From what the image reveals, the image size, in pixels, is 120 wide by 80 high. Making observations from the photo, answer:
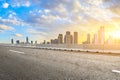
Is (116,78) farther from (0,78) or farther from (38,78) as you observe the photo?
(0,78)

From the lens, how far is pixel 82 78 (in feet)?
20.7

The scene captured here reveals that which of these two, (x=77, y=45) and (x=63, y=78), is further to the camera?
A: (x=77, y=45)

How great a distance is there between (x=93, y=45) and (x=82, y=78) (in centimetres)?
2481

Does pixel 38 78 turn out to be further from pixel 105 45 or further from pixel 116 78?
pixel 105 45

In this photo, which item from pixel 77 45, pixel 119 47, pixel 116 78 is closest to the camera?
pixel 116 78

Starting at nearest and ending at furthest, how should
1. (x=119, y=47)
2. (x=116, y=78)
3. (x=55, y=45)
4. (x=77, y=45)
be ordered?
(x=116, y=78) < (x=119, y=47) < (x=77, y=45) < (x=55, y=45)

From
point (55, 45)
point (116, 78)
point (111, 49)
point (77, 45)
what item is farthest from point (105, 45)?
point (116, 78)

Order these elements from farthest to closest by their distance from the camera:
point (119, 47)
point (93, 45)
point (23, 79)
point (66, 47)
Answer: point (66, 47)
point (93, 45)
point (119, 47)
point (23, 79)

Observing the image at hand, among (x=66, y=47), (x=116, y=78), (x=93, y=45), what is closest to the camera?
(x=116, y=78)

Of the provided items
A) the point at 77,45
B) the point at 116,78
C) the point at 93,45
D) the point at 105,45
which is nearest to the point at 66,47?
the point at 77,45

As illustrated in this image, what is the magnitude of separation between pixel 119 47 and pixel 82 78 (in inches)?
862

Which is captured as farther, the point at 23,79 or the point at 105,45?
the point at 105,45

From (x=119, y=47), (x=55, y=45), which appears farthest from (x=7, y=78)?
(x=55, y=45)

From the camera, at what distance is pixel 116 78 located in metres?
6.53
